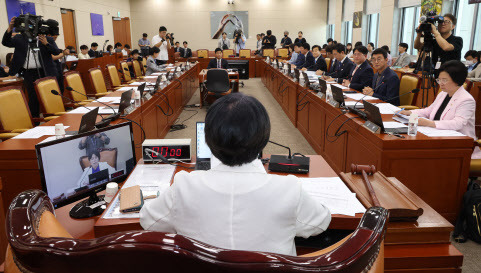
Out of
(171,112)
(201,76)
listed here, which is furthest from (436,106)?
(201,76)

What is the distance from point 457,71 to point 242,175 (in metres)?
2.42

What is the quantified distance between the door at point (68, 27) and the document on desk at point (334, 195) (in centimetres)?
979

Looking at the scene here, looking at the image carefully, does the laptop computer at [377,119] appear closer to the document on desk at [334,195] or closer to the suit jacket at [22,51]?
the document on desk at [334,195]

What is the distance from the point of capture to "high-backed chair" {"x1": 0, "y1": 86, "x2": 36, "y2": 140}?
2.95 metres

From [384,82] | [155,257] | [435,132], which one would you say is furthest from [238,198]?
[384,82]

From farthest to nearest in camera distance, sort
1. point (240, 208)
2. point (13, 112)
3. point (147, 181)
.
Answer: point (13, 112)
point (147, 181)
point (240, 208)

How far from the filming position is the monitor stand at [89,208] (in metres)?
1.52

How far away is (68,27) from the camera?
9977 millimetres

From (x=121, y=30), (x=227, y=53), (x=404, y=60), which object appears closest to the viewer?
(x=404, y=60)

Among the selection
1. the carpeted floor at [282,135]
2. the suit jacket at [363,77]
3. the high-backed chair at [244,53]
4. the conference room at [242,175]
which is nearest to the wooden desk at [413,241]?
the conference room at [242,175]

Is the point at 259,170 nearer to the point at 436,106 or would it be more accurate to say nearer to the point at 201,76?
the point at 436,106

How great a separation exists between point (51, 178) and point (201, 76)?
224 inches

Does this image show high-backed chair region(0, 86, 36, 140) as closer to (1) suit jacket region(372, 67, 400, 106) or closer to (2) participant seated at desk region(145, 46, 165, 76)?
(1) suit jacket region(372, 67, 400, 106)

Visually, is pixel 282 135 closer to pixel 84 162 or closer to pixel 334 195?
pixel 334 195
